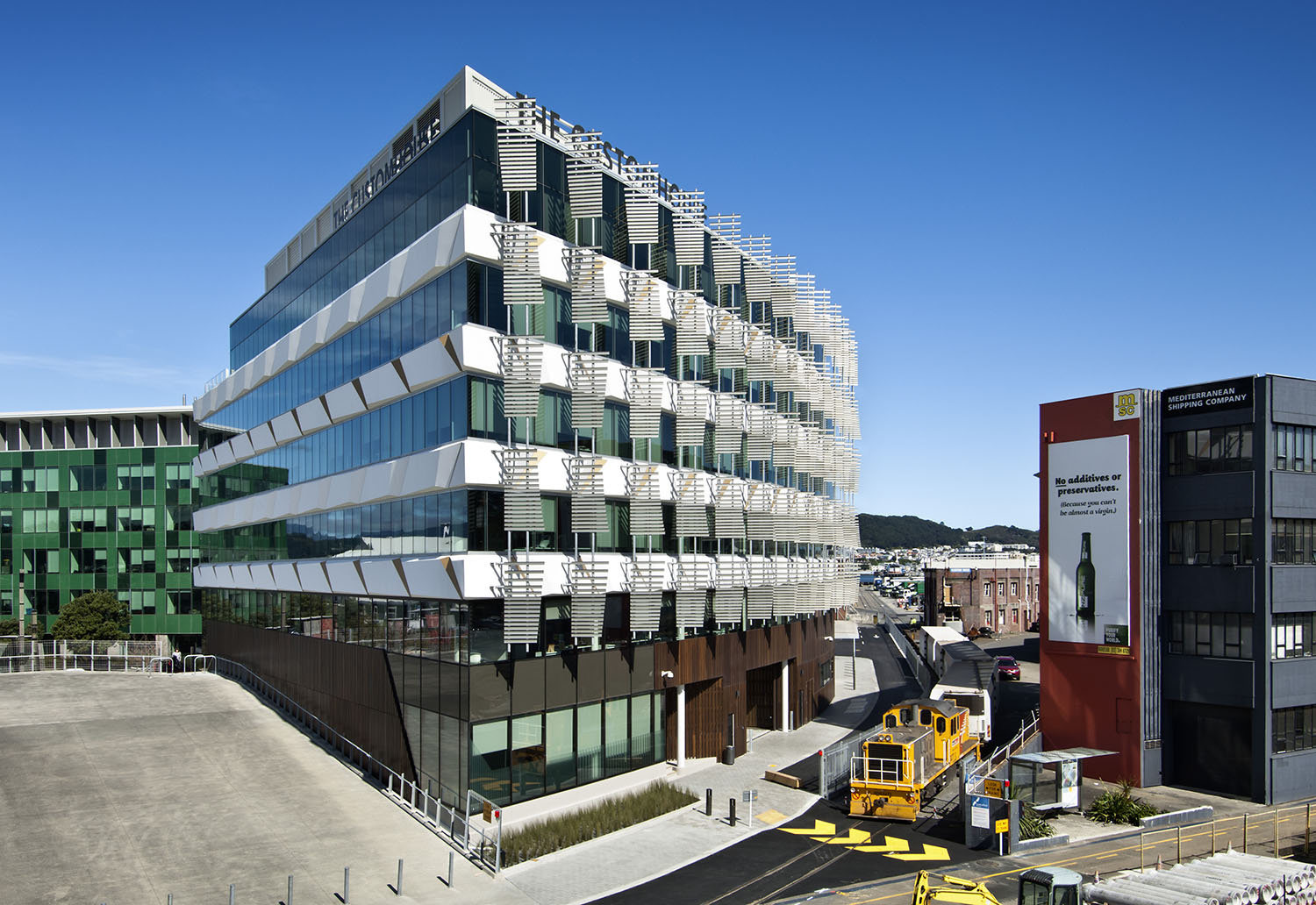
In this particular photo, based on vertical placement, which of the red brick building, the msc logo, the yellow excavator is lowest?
the red brick building

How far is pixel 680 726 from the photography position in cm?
4044

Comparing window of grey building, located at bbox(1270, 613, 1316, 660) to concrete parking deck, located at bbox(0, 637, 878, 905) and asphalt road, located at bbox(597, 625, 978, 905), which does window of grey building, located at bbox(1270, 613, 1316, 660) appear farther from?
concrete parking deck, located at bbox(0, 637, 878, 905)

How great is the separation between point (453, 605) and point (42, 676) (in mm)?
34912

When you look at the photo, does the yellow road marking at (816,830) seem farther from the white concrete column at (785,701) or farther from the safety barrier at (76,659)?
the safety barrier at (76,659)

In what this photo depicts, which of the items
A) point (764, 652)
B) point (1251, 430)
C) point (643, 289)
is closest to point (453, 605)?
point (643, 289)

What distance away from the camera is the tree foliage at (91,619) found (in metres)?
77.9

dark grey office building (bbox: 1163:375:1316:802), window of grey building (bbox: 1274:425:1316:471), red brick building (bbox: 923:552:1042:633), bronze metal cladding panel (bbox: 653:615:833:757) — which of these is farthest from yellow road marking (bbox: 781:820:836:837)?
red brick building (bbox: 923:552:1042:633)

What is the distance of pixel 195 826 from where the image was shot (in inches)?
1177

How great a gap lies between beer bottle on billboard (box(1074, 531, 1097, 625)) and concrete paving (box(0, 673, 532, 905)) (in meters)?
27.5

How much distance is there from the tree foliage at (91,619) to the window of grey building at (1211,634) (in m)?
77.5

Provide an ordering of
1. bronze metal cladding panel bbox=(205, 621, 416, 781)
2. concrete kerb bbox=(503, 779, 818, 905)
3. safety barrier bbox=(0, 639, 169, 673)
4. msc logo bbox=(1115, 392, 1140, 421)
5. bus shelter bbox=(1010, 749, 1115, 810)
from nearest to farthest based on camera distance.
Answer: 1. concrete kerb bbox=(503, 779, 818, 905)
2. bus shelter bbox=(1010, 749, 1115, 810)
3. bronze metal cladding panel bbox=(205, 621, 416, 781)
4. msc logo bbox=(1115, 392, 1140, 421)
5. safety barrier bbox=(0, 639, 169, 673)

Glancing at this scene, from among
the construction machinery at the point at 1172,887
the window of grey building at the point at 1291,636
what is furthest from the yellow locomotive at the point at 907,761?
the window of grey building at the point at 1291,636

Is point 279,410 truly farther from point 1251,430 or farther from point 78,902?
point 1251,430

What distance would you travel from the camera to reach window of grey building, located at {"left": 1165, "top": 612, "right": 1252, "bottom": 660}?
38188 millimetres
